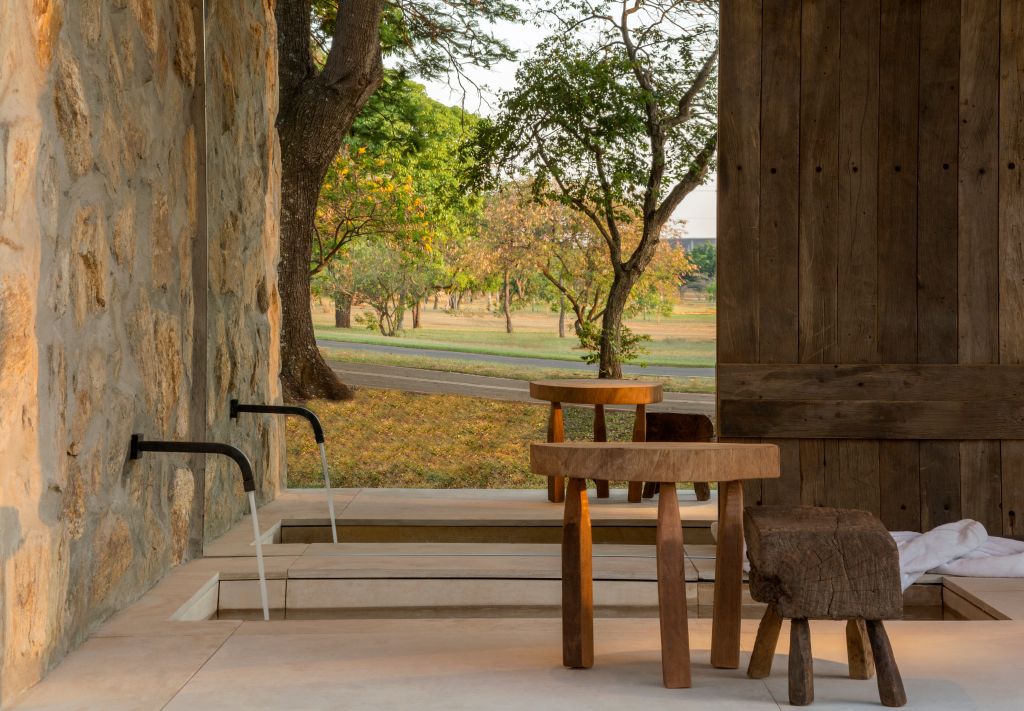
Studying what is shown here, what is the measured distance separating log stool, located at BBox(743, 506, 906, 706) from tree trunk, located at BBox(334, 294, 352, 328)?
3.76m

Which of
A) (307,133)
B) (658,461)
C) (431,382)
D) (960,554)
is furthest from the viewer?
(307,133)

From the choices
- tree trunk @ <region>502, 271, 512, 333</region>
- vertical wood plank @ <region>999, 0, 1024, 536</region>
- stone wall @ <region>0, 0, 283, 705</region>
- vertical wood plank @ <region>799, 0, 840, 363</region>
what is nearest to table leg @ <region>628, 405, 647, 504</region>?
tree trunk @ <region>502, 271, 512, 333</region>

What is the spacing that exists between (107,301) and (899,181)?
2.61m

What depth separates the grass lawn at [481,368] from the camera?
5445 mm

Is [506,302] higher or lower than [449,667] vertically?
higher

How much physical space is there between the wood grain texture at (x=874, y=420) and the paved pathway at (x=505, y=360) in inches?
65.6

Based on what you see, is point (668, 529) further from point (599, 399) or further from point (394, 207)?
point (394, 207)

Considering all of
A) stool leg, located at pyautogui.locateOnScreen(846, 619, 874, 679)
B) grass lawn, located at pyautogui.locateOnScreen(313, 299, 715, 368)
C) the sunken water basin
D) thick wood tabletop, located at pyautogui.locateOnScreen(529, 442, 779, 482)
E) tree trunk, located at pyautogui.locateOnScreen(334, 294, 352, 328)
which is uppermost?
tree trunk, located at pyautogui.locateOnScreen(334, 294, 352, 328)

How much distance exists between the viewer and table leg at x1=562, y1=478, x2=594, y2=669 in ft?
7.64

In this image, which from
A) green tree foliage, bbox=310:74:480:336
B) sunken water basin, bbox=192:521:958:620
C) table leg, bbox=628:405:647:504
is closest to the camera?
sunken water basin, bbox=192:521:958:620

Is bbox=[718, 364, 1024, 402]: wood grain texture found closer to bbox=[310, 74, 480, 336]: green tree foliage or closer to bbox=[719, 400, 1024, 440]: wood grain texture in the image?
bbox=[719, 400, 1024, 440]: wood grain texture

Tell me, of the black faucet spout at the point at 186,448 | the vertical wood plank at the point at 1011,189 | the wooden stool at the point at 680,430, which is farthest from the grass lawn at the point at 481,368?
the black faucet spout at the point at 186,448

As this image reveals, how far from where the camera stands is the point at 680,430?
16.1 feet

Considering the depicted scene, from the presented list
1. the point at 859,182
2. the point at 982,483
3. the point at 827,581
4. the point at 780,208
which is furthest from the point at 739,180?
the point at 827,581
